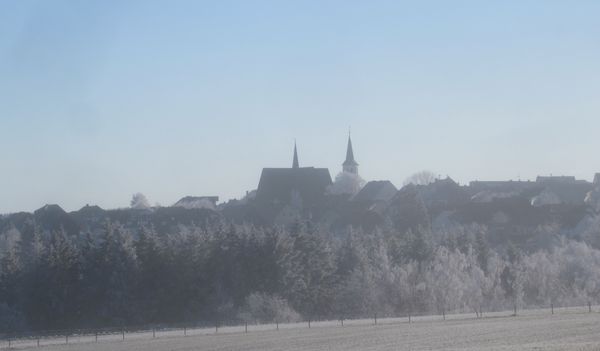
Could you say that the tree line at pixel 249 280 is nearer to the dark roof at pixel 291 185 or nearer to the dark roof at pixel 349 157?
the dark roof at pixel 291 185

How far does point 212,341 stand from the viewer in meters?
49.4

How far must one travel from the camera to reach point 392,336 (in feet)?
155

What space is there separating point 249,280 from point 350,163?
4740 inches

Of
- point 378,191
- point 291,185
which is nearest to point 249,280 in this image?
point 291,185

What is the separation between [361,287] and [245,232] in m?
10.3

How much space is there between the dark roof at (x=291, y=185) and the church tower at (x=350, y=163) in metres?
47.0

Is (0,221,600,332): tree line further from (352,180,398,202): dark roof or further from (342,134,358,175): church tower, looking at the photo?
(342,134,358,175): church tower

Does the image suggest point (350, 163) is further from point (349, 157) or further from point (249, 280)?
point (249, 280)

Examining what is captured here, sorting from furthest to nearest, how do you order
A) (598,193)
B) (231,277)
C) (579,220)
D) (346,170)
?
(346,170) → (598,193) → (579,220) → (231,277)

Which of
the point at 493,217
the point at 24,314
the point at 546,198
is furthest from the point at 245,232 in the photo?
the point at 546,198

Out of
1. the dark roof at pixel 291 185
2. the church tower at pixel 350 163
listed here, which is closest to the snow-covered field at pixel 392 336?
the dark roof at pixel 291 185

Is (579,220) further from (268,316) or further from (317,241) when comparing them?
(268,316)

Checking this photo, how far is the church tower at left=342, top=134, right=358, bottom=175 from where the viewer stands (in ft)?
626

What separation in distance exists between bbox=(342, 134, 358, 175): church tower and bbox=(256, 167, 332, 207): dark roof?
154ft
